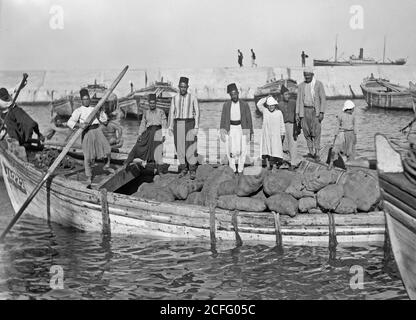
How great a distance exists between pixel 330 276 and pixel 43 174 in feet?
18.7

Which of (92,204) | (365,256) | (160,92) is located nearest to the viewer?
(365,256)

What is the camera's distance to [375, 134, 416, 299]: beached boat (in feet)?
20.5

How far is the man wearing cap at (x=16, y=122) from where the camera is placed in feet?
43.6

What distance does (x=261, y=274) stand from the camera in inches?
319

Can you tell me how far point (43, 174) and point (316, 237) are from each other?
526 centimetres

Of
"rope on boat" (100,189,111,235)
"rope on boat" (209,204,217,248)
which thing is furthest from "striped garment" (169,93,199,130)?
"rope on boat" (209,204,217,248)

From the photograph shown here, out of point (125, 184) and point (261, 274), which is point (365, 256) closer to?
point (261, 274)

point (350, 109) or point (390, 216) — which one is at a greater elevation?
point (350, 109)

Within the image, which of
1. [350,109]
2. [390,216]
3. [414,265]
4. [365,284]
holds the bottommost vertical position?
[365,284]

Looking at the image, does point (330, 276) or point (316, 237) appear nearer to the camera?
point (330, 276)

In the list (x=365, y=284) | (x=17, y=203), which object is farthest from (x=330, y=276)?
(x=17, y=203)

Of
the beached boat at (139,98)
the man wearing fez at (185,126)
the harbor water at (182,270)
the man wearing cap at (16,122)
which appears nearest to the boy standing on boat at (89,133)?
the man wearing fez at (185,126)

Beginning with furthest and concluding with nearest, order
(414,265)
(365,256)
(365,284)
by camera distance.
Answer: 1. (365,256)
2. (365,284)
3. (414,265)

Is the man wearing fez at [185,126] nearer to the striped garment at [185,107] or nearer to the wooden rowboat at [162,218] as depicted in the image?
the striped garment at [185,107]
